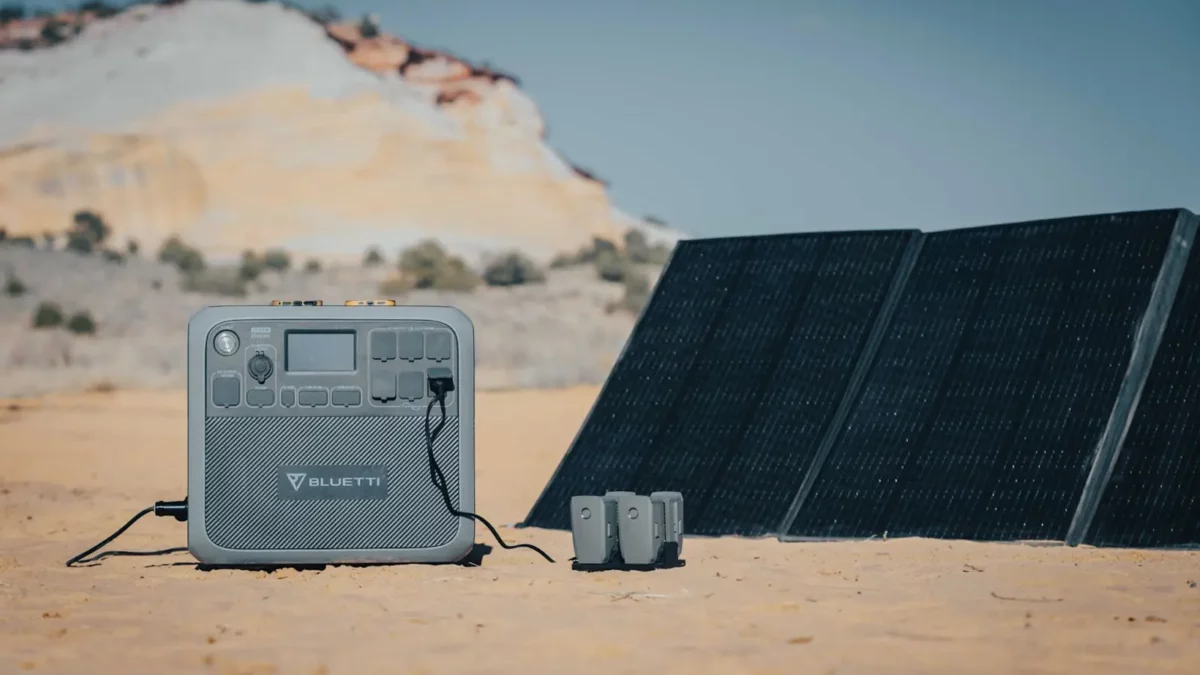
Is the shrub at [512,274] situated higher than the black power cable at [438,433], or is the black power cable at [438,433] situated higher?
the black power cable at [438,433]

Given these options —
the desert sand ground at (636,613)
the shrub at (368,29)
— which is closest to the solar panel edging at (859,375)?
the desert sand ground at (636,613)

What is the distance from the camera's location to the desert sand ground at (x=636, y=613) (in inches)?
209

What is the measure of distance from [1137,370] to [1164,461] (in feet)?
1.94

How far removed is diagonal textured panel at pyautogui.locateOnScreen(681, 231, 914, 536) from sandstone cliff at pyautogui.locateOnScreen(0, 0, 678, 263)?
47.0 m

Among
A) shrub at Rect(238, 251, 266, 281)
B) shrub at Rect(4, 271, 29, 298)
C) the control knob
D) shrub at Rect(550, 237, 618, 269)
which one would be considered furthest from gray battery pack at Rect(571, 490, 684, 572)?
shrub at Rect(550, 237, 618, 269)

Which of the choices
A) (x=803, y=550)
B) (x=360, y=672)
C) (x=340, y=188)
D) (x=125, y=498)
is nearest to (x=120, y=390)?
(x=125, y=498)

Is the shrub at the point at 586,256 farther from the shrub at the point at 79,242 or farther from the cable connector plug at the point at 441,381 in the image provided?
the cable connector plug at the point at 441,381

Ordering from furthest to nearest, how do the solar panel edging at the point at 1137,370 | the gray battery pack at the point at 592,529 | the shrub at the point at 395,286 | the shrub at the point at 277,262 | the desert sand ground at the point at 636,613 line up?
the shrub at the point at 277,262
the shrub at the point at 395,286
the solar panel edging at the point at 1137,370
the gray battery pack at the point at 592,529
the desert sand ground at the point at 636,613

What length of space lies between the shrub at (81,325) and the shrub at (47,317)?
260mm

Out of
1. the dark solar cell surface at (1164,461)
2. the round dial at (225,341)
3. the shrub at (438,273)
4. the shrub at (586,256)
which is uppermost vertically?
the dark solar cell surface at (1164,461)

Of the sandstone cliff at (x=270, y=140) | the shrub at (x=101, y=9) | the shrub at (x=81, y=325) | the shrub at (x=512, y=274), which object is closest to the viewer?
the shrub at (x=81, y=325)

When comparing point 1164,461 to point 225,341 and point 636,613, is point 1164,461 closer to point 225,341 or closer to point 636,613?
point 636,613

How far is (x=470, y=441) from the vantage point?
790cm

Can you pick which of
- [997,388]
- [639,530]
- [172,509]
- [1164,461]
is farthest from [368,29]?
[639,530]
